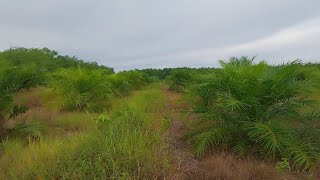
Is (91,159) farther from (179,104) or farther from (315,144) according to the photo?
(179,104)

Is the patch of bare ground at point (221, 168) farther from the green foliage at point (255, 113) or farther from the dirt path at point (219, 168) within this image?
the green foliage at point (255, 113)

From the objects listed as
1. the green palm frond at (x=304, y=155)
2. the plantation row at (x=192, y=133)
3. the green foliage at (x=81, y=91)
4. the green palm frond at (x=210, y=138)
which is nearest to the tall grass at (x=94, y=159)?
the plantation row at (x=192, y=133)

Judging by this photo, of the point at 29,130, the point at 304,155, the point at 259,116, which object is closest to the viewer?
the point at 304,155

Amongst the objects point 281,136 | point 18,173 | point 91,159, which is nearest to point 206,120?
point 281,136

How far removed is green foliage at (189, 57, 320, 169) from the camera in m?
5.82

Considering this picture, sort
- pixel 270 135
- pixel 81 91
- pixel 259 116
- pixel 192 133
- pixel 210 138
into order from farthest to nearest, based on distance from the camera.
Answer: pixel 81 91 → pixel 192 133 → pixel 259 116 → pixel 210 138 → pixel 270 135

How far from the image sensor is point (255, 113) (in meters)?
6.55

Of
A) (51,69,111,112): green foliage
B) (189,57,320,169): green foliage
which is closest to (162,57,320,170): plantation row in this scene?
(189,57,320,169): green foliage

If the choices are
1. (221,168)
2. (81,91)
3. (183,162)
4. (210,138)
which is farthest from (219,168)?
(81,91)

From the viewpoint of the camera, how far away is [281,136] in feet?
19.0

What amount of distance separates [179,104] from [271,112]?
7225 millimetres

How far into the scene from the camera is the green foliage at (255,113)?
582 cm

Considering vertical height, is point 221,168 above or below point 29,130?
below

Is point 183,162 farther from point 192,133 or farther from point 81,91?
point 81,91
